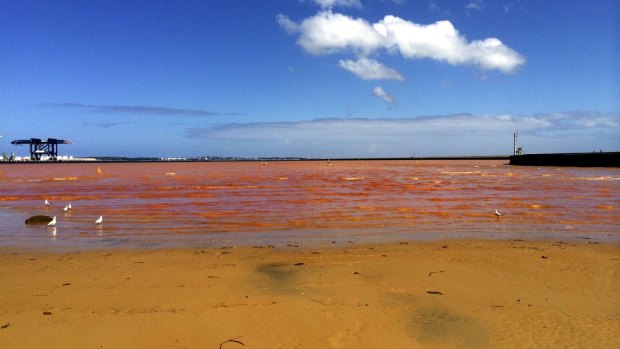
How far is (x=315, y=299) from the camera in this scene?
19.1ft

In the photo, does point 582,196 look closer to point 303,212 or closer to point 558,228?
point 558,228

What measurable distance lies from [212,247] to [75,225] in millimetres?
6170

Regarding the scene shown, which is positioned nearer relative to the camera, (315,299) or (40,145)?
(315,299)

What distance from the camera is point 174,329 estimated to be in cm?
488

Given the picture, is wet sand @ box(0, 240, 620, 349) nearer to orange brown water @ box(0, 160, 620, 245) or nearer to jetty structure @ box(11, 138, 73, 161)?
orange brown water @ box(0, 160, 620, 245)

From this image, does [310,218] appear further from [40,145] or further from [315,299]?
[40,145]

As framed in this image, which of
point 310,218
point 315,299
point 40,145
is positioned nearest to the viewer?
point 315,299

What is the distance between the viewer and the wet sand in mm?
4680

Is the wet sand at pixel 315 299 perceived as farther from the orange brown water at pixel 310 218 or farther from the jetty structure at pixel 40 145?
the jetty structure at pixel 40 145

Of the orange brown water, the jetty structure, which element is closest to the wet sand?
the orange brown water

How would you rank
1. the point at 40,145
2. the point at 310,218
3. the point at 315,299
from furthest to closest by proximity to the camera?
1. the point at 40,145
2. the point at 310,218
3. the point at 315,299

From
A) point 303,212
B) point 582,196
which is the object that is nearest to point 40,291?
point 303,212

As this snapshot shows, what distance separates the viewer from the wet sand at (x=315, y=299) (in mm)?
4680

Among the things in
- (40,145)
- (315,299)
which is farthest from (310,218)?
(40,145)
